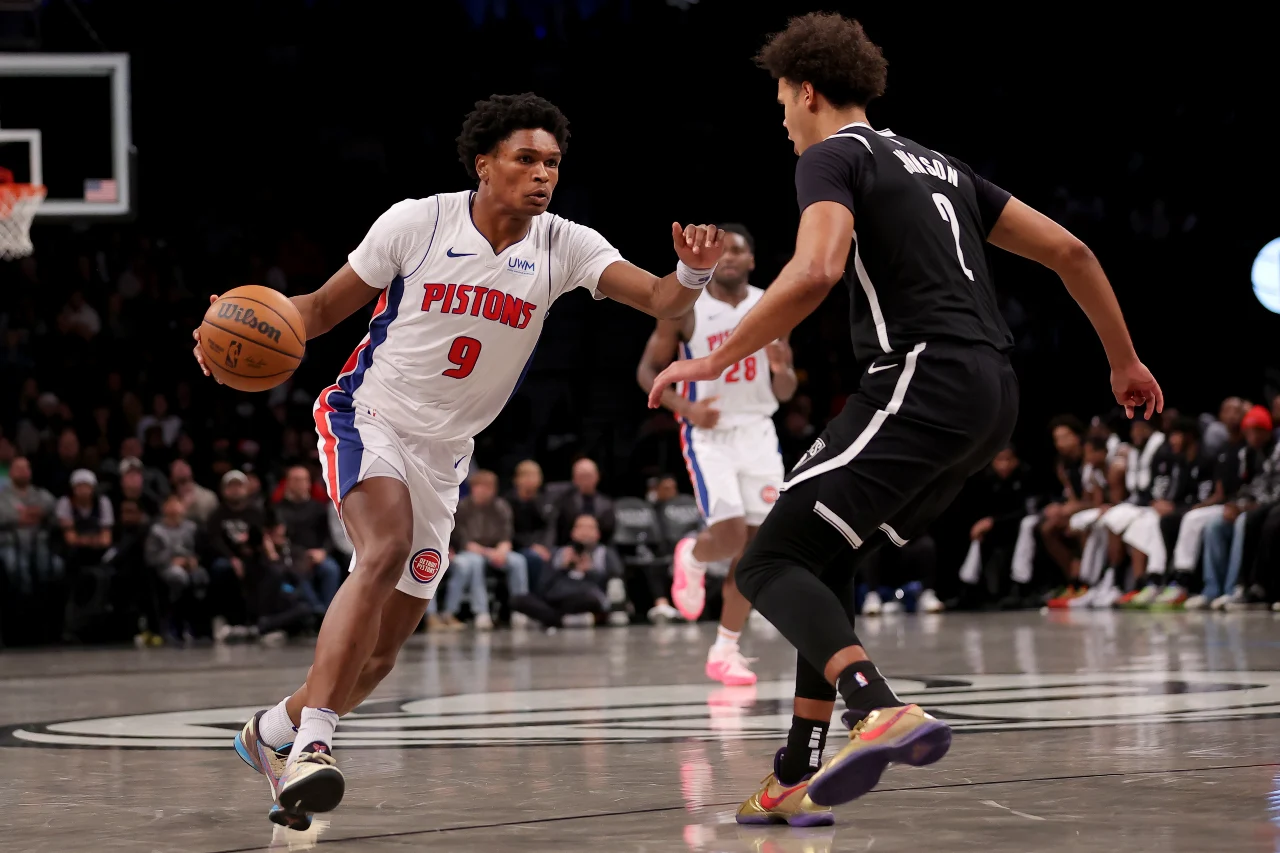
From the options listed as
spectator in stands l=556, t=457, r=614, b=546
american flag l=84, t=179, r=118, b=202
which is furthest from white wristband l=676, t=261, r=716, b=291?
spectator in stands l=556, t=457, r=614, b=546

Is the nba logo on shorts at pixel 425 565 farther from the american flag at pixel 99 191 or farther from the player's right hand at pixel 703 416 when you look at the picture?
the american flag at pixel 99 191

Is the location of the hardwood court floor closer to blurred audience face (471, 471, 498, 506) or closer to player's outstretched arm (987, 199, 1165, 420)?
player's outstretched arm (987, 199, 1165, 420)

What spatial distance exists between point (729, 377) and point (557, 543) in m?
6.20

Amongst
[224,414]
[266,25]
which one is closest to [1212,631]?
[224,414]

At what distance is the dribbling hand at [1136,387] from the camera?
14.6ft

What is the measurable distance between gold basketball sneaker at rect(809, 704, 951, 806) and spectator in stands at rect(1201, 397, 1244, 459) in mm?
12520

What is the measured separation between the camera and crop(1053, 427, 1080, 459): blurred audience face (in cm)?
1658

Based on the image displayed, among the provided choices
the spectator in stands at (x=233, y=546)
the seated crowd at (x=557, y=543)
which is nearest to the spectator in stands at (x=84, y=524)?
the seated crowd at (x=557, y=543)

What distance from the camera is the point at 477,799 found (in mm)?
4469

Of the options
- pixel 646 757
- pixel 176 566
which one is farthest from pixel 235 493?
pixel 646 757

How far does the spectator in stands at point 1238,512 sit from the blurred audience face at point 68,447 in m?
10.9

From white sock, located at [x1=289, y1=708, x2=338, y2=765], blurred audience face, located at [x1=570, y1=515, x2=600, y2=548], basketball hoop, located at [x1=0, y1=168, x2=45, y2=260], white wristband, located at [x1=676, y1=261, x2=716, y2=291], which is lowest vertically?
white sock, located at [x1=289, y1=708, x2=338, y2=765]

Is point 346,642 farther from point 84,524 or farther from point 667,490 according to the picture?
point 667,490

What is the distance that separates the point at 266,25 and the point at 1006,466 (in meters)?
11.6
